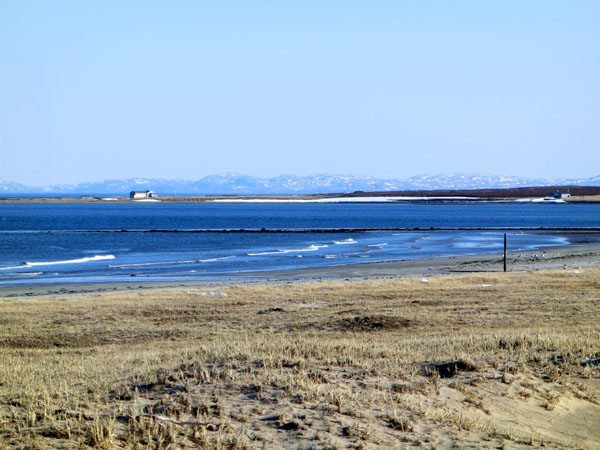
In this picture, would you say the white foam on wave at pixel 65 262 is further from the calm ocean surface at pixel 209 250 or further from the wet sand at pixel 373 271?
the wet sand at pixel 373 271

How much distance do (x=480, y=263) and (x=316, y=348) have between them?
35.7 meters

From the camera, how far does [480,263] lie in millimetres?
46344

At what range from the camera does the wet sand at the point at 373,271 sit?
3438 cm

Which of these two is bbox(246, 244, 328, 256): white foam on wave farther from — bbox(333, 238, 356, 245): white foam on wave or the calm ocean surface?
Answer: bbox(333, 238, 356, 245): white foam on wave

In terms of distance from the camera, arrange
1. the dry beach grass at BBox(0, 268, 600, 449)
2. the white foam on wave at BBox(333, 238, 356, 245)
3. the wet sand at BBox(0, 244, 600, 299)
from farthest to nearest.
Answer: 1. the white foam on wave at BBox(333, 238, 356, 245)
2. the wet sand at BBox(0, 244, 600, 299)
3. the dry beach grass at BBox(0, 268, 600, 449)

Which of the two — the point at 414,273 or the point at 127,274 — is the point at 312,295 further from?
the point at 127,274

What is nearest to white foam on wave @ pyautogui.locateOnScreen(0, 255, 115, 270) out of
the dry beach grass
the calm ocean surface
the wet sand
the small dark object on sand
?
the calm ocean surface

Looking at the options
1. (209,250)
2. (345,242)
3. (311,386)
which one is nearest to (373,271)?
(209,250)

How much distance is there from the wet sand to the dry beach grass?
15.2 meters

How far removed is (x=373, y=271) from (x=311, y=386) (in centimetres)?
3307

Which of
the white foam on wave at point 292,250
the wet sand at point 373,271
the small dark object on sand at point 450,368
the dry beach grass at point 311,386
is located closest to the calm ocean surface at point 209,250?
the white foam on wave at point 292,250

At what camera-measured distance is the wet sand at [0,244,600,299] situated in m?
34.4

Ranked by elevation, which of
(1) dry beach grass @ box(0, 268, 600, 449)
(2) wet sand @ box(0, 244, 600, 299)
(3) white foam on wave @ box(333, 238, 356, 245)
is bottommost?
(3) white foam on wave @ box(333, 238, 356, 245)

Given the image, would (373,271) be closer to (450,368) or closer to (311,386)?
(450,368)
